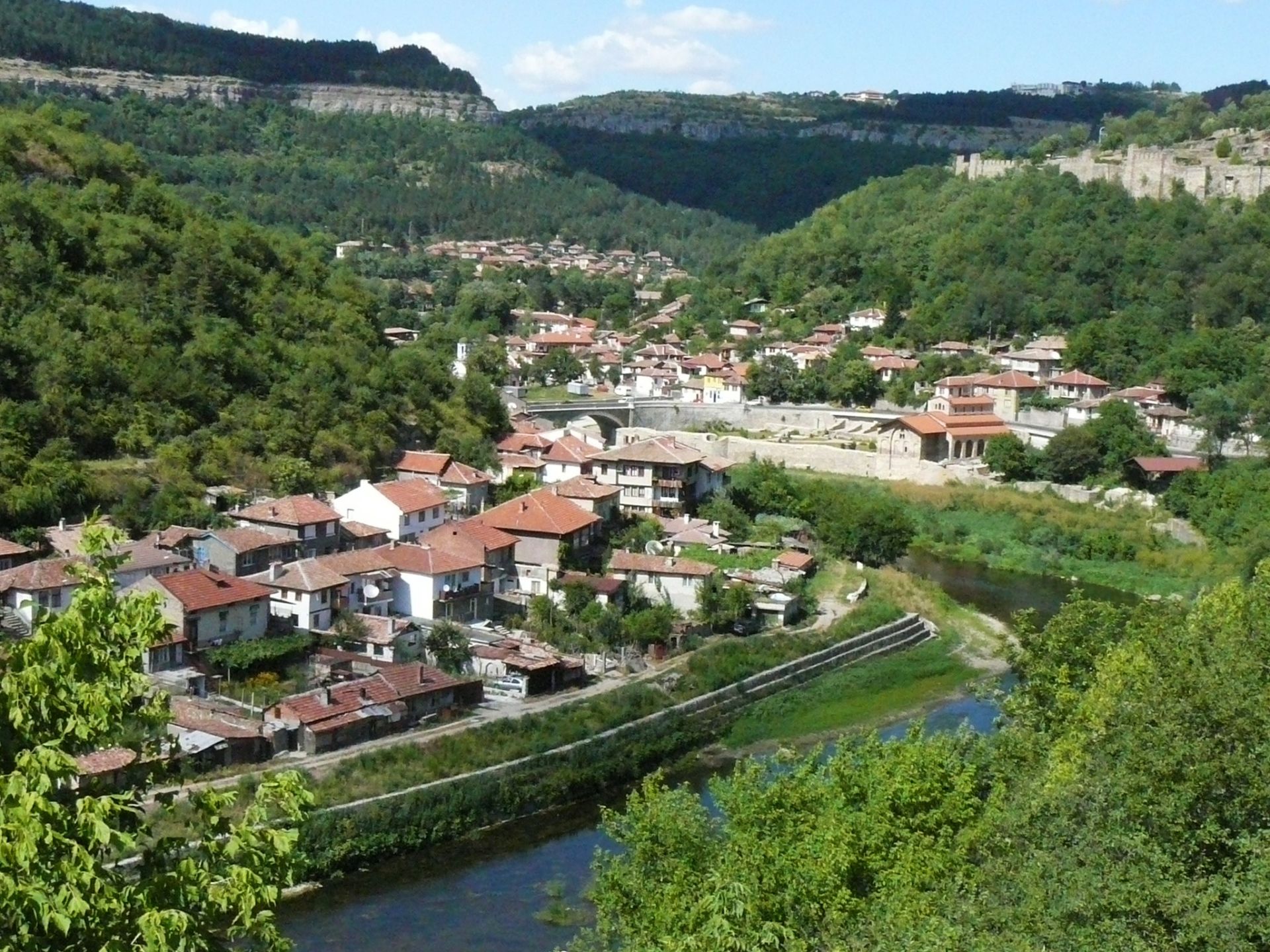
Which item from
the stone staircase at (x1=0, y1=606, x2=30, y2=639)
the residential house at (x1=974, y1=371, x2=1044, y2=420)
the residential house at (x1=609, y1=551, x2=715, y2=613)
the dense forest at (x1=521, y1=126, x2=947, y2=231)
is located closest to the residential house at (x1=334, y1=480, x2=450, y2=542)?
the residential house at (x1=609, y1=551, x2=715, y2=613)

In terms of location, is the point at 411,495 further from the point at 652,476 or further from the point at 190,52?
the point at 190,52

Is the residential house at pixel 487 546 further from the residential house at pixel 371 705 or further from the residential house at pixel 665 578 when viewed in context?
the residential house at pixel 371 705

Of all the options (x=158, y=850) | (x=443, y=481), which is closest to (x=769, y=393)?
(x=443, y=481)

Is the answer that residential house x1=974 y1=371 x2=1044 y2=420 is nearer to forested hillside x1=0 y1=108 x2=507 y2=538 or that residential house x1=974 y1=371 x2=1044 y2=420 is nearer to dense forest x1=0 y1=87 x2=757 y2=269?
forested hillside x1=0 y1=108 x2=507 y2=538

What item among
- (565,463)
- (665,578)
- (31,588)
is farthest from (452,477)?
(31,588)

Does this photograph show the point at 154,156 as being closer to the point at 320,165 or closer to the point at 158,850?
the point at 320,165
